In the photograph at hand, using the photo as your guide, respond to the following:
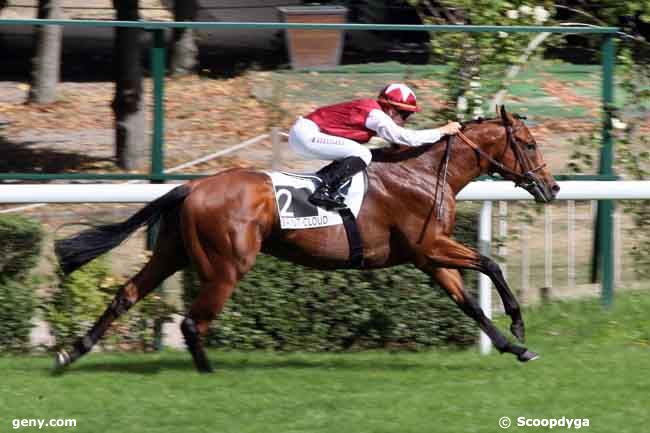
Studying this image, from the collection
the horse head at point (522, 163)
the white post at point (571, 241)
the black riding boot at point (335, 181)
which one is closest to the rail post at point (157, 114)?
the black riding boot at point (335, 181)

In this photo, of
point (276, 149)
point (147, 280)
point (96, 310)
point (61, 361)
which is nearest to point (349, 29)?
point (276, 149)

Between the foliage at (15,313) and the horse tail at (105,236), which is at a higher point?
the horse tail at (105,236)

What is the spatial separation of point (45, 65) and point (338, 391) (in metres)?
2.89

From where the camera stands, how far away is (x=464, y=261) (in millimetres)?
7203

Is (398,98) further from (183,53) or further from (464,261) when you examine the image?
(183,53)

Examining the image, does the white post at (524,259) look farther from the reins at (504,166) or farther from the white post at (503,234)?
the reins at (504,166)

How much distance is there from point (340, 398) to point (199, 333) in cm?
104

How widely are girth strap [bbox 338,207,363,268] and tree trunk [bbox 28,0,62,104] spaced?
2.13 metres

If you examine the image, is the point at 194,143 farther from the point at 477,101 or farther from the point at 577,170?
the point at 577,170

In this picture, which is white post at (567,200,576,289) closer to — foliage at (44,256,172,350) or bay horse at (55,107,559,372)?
bay horse at (55,107,559,372)

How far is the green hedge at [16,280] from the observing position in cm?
749

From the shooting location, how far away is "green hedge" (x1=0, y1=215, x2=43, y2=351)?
7.49 metres

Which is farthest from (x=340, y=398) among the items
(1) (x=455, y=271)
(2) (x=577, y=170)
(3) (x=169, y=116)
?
(2) (x=577, y=170)

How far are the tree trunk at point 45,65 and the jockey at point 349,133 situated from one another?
5.53 ft
